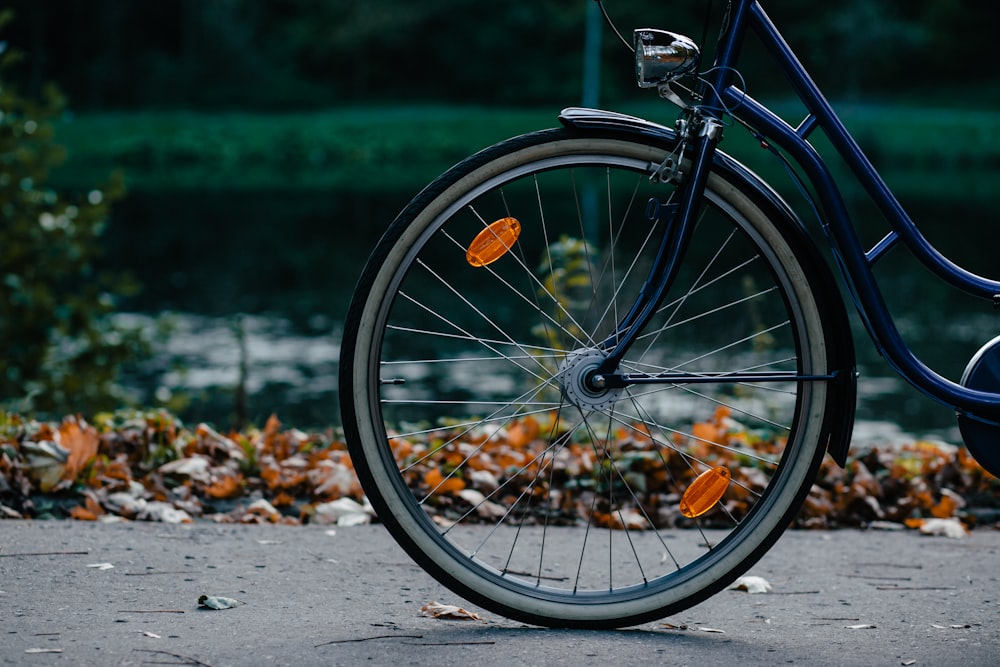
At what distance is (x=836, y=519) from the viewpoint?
391 centimetres

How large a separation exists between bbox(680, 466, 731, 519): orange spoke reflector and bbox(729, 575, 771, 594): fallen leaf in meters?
0.59

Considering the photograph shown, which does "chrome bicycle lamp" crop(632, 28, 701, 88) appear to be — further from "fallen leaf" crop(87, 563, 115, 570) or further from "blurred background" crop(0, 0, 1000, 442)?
"blurred background" crop(0, 0, 1000, 442)

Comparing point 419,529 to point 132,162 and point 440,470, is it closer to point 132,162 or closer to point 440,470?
point 440,470

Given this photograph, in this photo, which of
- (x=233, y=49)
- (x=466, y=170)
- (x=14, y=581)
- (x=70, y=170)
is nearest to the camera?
(x=466, y=170)

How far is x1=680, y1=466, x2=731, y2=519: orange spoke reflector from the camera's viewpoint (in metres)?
2.61

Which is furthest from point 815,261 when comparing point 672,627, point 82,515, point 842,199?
point 82,515

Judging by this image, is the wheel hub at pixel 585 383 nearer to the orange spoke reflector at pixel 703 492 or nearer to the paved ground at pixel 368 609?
the orange spoke reflector at pixel 703 492

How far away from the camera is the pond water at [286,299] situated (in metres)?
9.92

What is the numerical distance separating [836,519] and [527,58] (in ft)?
151

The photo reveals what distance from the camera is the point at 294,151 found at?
3519 cm

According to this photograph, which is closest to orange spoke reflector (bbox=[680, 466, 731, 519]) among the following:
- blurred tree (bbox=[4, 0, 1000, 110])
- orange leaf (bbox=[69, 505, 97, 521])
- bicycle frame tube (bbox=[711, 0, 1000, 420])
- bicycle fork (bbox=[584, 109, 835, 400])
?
bicycle fork (bbox=[584, 109, 835, 400])

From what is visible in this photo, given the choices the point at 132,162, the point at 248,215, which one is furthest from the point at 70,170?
the point at 248,215

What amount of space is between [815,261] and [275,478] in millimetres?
2022

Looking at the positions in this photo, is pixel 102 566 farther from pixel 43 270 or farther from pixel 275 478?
pixel 43 270
